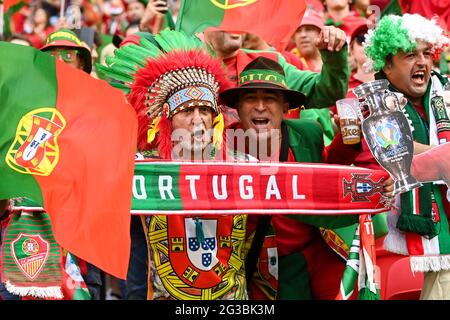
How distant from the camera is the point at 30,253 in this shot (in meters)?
7.55

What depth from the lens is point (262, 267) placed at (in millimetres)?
7789

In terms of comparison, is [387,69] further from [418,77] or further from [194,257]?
[194,257]

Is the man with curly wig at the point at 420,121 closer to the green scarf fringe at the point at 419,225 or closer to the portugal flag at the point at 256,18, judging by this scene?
the green scarf fringe at the point at 419,225

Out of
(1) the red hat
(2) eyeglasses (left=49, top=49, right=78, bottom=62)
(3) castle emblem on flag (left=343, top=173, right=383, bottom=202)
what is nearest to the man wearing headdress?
(3) castle emblem on flag (left=343, top=173, right=383, bottom=202)

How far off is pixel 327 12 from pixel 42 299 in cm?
526

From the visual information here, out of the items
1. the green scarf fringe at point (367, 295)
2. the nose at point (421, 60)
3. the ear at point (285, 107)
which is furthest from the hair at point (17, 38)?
the green scarf fringe at point (367, 295)

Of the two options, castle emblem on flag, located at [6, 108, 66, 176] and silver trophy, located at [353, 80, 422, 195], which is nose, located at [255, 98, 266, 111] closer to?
silver trophy, located at [353, 80, 422, 195]

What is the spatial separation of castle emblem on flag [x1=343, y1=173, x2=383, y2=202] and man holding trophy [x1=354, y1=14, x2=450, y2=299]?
0.15 meters

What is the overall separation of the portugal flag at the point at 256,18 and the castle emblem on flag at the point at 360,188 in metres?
1.24

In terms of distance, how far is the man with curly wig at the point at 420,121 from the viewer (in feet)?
24.6

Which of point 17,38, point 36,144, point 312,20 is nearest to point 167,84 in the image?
point 36,144

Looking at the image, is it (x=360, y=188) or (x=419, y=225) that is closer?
(x=360, y=188)

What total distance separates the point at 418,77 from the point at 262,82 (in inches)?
38.3

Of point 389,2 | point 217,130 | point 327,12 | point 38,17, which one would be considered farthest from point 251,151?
point 38,17
